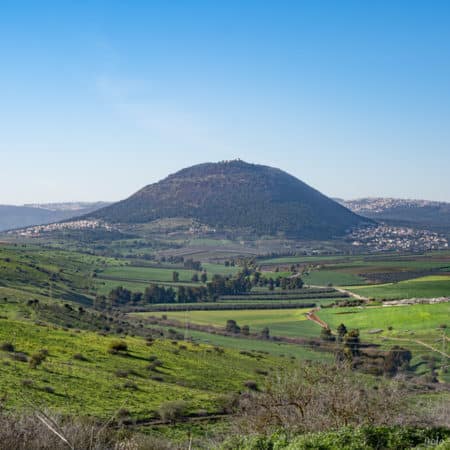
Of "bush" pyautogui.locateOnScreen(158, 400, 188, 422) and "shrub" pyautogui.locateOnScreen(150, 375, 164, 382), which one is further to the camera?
"shrub" pyautogui.locateOnScreen(150, 375, 164, 382)

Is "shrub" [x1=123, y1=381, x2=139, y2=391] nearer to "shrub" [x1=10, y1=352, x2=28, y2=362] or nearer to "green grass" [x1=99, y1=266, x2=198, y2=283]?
"shrub" [x1=10, y1=352, x2=28, y2=362]

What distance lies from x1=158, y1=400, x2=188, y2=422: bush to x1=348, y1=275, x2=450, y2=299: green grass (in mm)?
70609

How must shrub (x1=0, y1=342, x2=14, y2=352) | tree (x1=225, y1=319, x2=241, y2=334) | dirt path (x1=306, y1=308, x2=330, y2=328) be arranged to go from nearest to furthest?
shrub (x1=0, y1=342, x2=14, y2=352) < tree (x1=225, y1=319, x2=241, y2=334) < dirt path (x1=306, y1=308, x2=330, y2=328)

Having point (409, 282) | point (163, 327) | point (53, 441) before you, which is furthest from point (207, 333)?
point (53, 441)

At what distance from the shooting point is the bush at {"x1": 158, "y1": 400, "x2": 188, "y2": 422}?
90.9 feet

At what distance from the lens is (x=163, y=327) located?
74.0 m

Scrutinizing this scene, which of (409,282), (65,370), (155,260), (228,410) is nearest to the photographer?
(228,410)

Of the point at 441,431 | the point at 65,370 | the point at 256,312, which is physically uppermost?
the point at 441,431

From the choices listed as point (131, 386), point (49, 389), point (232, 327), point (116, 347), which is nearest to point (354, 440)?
point (49, 389)

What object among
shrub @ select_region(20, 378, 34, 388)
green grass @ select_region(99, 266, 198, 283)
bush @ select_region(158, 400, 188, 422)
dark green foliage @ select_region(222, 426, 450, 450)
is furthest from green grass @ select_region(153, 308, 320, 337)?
dark green foliage @ select_region(222, 426, 450, 450)

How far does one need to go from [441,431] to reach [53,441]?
28.4 ft

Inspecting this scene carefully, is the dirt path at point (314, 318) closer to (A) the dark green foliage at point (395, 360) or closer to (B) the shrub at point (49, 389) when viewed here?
(A) the dark green foliage at point (395, 360)

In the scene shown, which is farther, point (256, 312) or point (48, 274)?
point (48, 274)

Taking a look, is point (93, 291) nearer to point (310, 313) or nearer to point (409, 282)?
point (310, 313)
